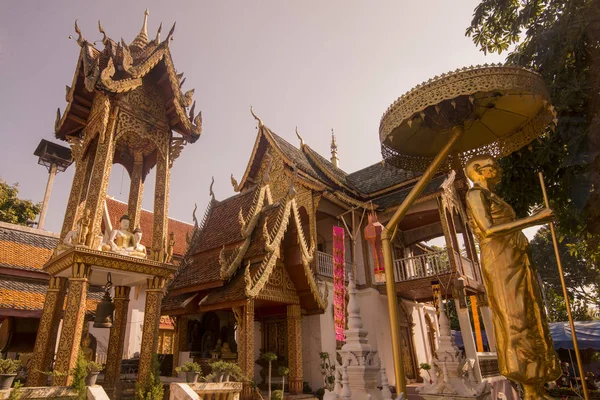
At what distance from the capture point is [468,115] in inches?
125

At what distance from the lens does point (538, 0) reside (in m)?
6.46

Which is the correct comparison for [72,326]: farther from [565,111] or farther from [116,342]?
[565,111]

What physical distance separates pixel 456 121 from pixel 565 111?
3620 millimetres

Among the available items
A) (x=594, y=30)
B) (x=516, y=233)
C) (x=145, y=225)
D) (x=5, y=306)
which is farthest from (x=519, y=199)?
(x=145, y=225)

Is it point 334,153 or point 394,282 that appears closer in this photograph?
point 394,282

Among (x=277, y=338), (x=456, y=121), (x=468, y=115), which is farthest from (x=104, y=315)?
(x=468, y=115)

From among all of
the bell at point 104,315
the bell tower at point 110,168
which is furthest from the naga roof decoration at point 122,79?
the bell at point 104,315

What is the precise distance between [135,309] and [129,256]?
28.0ft

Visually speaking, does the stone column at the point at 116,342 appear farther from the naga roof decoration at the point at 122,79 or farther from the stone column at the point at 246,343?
the naga roof decoration at the point at 122,79

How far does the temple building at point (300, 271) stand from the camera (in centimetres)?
852

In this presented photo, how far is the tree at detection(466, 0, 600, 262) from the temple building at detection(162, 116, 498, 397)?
2433 mm

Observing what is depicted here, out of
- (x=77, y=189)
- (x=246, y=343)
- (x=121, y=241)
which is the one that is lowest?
(x=246, y=343)

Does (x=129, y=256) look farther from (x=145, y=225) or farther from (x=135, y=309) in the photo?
(x=145, y=225)

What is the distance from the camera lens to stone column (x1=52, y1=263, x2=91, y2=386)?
17.6ft
